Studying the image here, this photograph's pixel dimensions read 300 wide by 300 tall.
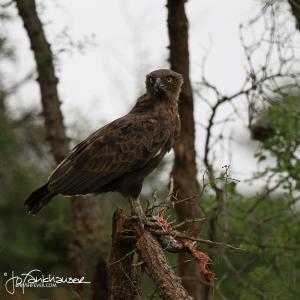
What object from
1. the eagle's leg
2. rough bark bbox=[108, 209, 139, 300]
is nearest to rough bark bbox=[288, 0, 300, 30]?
the eagle's leg

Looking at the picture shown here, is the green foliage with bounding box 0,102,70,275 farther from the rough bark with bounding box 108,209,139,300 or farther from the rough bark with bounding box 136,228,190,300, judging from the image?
the rough bark with bounding box 136,228,190,300

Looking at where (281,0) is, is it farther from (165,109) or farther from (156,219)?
(156,219)

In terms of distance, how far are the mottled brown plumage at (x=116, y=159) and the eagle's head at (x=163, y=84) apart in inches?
12.3

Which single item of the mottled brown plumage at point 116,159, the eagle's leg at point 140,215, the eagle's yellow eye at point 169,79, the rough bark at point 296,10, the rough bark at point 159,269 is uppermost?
the rough bark at point 296,10

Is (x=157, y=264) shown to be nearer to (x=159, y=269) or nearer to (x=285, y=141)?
(x=159, y=269)

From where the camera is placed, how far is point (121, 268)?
22.5ft

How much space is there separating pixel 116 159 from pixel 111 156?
0.18 feet

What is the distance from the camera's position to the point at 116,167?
8047 mm

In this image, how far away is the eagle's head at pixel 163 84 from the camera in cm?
863

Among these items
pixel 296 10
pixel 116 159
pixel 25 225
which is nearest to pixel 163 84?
pixel 116 159

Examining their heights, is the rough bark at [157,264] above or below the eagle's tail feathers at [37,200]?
below

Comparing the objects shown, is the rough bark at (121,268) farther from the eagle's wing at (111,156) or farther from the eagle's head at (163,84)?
the eagle's head at (163,84)

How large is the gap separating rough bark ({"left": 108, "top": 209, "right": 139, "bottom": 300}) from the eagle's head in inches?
75.6

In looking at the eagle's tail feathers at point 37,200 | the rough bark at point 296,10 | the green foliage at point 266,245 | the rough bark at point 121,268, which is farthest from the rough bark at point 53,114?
the rough bark at point 121,268
